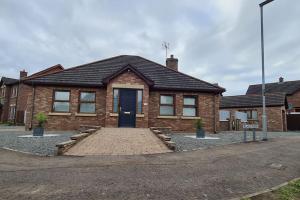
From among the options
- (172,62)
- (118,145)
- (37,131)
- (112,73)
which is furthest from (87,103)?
(172,62)

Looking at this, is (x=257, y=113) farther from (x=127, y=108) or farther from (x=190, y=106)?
(x=127, y=108)

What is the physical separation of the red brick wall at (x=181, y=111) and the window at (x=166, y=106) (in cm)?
33

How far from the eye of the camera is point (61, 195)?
409 cm

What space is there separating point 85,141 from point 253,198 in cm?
756

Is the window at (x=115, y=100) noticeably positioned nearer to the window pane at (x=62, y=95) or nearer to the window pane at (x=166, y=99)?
the window pane at (x=166, y=99)

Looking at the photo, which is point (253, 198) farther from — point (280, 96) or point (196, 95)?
point (280, 96)

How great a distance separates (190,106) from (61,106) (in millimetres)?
9698

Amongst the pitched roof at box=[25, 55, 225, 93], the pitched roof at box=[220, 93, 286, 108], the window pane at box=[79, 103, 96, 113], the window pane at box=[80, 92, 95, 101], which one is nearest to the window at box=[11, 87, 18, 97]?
the pitched roof at box=[25, 55, 225, 93]

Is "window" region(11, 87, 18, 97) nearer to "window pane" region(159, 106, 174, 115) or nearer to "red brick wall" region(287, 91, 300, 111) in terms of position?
"window pane" region(159, 106, 174, 115)

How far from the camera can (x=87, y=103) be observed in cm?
1677

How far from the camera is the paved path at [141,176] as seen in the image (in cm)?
428

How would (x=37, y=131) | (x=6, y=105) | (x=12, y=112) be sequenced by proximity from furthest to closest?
(x=6, y=105)
(x=12, y=112)
(x=37, y=131)

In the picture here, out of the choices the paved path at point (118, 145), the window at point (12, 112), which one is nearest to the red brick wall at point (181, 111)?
the paved path at point (118, 145)

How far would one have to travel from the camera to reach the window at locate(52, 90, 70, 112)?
16547mm
